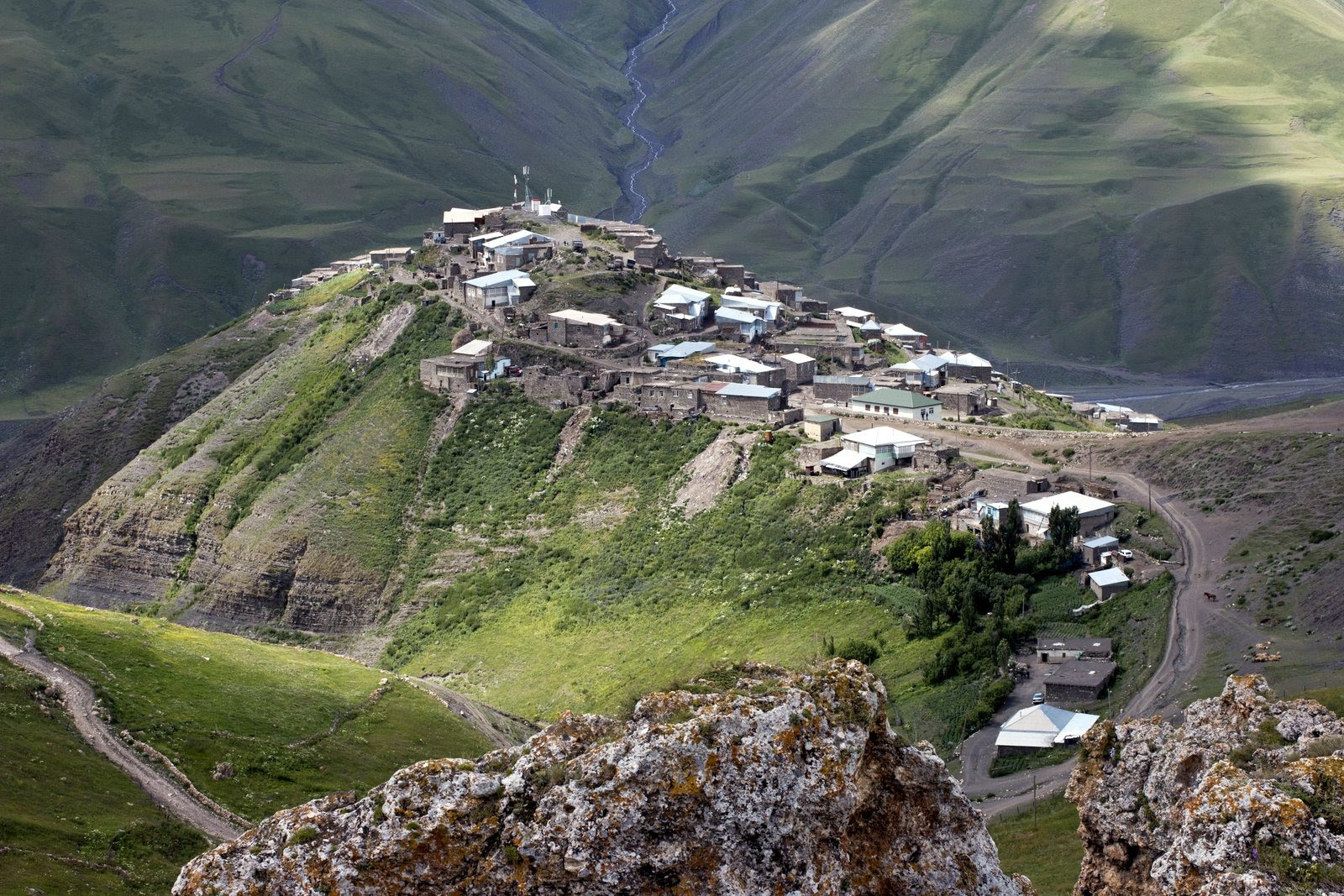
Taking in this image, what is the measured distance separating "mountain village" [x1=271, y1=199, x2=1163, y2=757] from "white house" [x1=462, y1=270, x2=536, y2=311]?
96 millimetres

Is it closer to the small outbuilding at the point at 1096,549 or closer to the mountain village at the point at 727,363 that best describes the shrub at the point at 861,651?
the mountain village at the point at 727,363

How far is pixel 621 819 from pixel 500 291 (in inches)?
2762

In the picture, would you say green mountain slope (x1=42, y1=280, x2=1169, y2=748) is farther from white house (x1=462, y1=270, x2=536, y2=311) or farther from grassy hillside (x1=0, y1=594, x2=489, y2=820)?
grassy hillside (x1=0, y1=594, x2=489, y2=820)

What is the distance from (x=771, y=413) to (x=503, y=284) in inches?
797

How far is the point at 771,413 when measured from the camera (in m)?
65.4

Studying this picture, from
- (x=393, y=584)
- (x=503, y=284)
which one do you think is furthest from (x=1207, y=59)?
(x=393, y=584)

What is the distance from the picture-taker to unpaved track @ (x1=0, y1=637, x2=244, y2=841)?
31.9 m

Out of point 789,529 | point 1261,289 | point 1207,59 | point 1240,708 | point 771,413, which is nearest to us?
point 1240,708

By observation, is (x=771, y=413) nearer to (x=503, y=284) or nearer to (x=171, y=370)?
(x=503, y=284)

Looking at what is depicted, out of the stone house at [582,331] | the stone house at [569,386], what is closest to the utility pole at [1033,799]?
the stone house at [569,386]

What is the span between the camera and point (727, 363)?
236 feet

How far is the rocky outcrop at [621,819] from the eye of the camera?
34.7 feet

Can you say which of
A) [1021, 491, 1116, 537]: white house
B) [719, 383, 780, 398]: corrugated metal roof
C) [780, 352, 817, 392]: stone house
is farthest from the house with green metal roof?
[1021, 491, 1116, 537]: white house

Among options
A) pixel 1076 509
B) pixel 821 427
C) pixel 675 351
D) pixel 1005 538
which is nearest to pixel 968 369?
pixel 675 351
